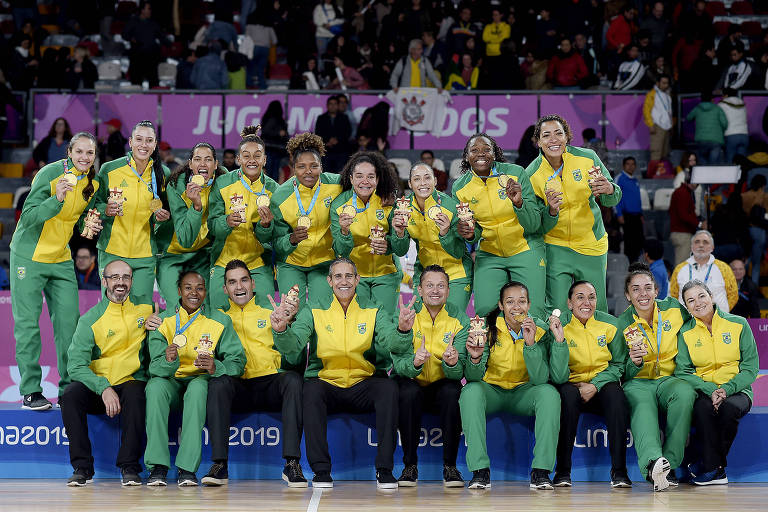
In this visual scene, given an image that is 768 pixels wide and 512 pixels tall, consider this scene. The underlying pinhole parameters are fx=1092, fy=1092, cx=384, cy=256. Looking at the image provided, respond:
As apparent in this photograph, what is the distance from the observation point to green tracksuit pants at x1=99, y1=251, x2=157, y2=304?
8453mm

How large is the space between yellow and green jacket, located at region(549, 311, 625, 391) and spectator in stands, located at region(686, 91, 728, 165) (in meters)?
8.16

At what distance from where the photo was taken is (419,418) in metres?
7.85

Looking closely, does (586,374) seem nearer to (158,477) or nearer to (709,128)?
(158,477)

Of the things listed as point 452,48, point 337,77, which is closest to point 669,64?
point 452,48

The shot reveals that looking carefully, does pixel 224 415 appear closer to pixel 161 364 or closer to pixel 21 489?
pixel 161 364

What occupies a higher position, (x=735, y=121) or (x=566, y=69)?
(x=566, y=69)

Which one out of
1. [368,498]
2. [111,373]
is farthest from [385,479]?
[111,373]

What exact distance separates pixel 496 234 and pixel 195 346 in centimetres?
246

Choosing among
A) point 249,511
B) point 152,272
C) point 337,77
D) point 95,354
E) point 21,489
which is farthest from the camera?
point 337,77

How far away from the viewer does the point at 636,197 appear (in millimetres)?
14359

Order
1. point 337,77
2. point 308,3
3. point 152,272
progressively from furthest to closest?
point 308,3 < point 337,77 < point 152,272

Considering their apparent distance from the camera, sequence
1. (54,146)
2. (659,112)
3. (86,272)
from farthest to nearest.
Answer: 1. (659,112)
2. (54,146)
3. (86,272)

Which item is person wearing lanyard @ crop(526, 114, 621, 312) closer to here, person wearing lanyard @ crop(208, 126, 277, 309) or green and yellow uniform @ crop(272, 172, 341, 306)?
green and yellow uniform @ crop(272, 172, 341, 306)

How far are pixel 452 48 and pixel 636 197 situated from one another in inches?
177
